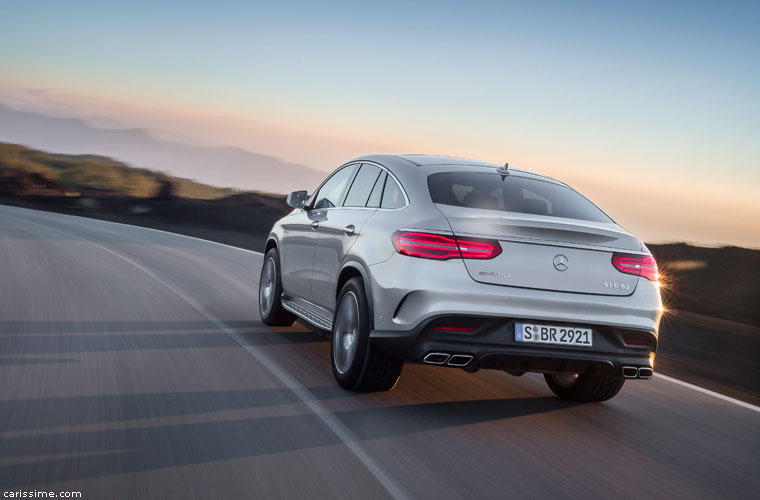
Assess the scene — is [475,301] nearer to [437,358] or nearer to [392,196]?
[437,358]

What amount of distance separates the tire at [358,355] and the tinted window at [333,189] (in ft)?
4.65

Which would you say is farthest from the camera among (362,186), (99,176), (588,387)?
(99,176)

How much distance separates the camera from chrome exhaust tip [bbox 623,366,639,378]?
17.8ft

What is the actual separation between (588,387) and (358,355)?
1.82 metres

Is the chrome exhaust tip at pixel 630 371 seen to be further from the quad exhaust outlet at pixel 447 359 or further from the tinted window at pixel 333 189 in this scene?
the tinted window at pixel 333 189

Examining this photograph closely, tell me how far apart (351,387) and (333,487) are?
1952 millimetres

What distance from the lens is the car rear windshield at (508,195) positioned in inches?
229

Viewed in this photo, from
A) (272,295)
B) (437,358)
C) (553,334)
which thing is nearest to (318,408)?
(437,358)

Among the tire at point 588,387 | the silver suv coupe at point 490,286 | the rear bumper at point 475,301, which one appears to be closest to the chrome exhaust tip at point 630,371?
the silver suv coupe at point 490,286

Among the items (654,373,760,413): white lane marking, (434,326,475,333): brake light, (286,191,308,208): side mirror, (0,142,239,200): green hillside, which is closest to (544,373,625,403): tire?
(654,373,760,413): white lane marking

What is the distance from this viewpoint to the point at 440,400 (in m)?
6.03

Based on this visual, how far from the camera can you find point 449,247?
5246 mm

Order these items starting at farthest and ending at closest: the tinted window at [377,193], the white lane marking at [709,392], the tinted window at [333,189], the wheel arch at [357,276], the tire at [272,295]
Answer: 1. the tire at [272,295]
2. the tinted window at [333,189]
3. the white lane marking at [709,392]
4. the tinted window at [377,193]
5. the wheel arch at [357,276]

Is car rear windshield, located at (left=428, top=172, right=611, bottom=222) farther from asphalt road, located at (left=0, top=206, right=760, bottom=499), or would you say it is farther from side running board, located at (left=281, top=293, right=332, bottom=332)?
side running board, located at (left=281, top=293, right=332, bottom=332)
